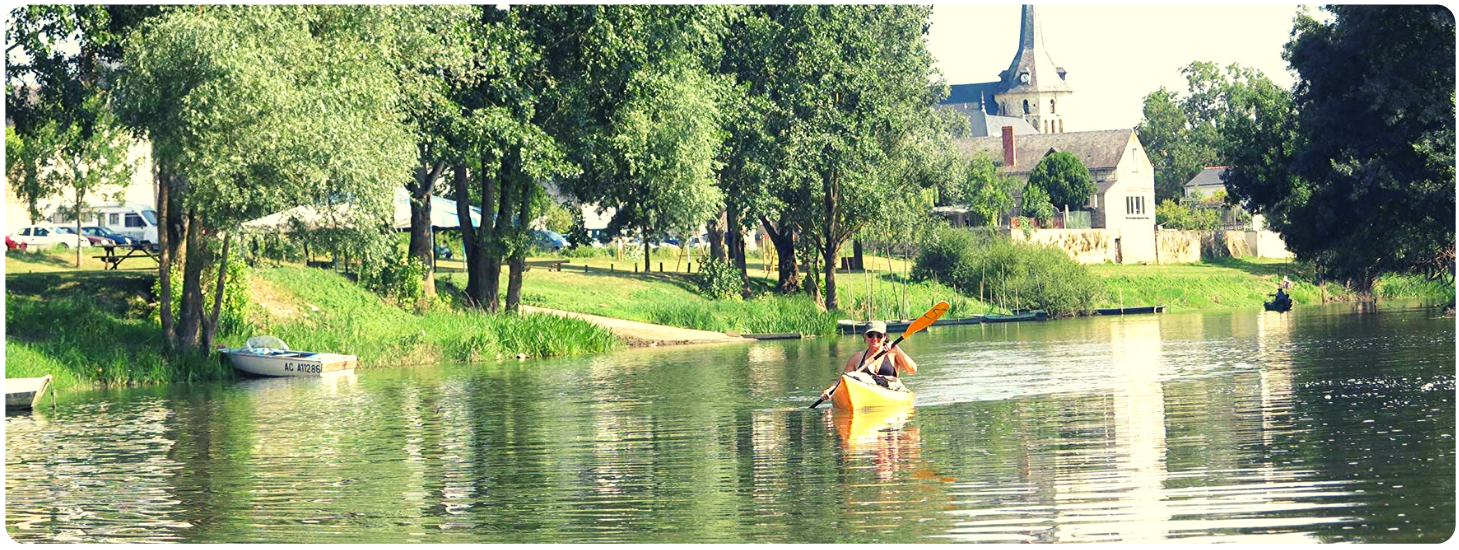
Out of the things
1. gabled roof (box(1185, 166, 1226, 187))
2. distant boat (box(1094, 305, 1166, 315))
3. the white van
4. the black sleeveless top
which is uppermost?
gabled roof (box(1185, 166, 1226, 187))

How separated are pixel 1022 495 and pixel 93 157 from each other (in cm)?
3157

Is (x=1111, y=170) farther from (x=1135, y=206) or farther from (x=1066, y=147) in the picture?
(x=1066, y=147)

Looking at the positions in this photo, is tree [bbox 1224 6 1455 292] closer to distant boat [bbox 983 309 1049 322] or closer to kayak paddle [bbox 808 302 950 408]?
distant boat [bbox 983 309 1049 322]

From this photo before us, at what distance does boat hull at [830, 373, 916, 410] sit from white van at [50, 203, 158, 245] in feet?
196

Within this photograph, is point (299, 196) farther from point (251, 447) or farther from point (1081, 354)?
point (1081, 354)

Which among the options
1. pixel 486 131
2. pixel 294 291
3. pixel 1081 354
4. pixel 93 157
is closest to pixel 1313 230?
pixel 1081 354

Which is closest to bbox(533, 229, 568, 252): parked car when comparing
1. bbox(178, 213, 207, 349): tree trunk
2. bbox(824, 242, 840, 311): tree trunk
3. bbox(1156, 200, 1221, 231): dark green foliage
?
bbox(824, 242, 840, 311): tree trunk

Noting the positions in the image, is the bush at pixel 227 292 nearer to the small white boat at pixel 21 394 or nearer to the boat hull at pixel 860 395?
the small white boat at pixel 21 394

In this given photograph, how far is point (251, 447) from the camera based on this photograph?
2519 cm

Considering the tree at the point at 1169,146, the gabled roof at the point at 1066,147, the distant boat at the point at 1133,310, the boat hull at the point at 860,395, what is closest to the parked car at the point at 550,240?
the distant boat at the point at 1133,310

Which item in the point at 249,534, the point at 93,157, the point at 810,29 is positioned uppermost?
the point at 810,29

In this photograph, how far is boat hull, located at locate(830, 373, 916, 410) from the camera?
1119 inches

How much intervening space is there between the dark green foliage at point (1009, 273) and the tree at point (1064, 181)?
44508mm

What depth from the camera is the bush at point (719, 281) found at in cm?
6481
